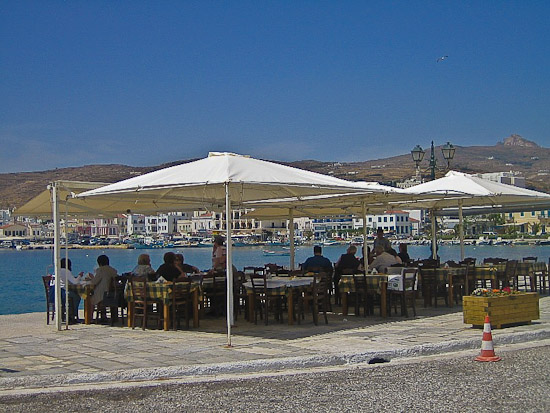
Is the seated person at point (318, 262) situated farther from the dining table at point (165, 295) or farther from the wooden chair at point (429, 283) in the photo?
the dining table at point (165, 295)

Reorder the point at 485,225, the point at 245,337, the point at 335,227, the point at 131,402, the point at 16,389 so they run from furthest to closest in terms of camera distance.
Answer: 1. the point at 335,227
2. the point at 485,225
3. the point at 245,337
4. the point at 16,389
5. the point at 131,402

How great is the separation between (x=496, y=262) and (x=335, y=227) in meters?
143

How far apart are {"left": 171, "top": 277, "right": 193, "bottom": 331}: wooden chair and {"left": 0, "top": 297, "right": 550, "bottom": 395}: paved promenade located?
33 cm

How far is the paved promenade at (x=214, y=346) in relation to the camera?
7.39 m

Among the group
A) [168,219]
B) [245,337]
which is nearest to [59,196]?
[245,337]

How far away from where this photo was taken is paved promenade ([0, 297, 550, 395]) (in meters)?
7.39

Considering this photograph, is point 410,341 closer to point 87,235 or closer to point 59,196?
point 59,196

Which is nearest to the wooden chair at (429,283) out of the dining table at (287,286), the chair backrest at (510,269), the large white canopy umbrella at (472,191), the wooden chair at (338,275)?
the large white canopy umbrella at (472,191)

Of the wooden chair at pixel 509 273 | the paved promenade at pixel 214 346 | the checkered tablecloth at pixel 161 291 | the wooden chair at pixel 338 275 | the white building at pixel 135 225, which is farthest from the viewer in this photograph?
the white building at pixel 135 225

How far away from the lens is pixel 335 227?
15750cm

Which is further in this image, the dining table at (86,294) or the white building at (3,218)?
the white building at (3,218)

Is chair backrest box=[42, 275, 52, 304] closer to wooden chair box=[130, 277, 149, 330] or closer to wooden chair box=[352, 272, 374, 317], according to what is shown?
wooden chair box=[130, 277, 149, 330]

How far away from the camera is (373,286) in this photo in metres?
11.5

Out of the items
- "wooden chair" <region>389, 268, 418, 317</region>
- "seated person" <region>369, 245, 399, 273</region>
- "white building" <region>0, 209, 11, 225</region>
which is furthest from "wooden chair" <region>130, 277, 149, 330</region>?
"white building" <region>0, 209, 11, 225</region>
